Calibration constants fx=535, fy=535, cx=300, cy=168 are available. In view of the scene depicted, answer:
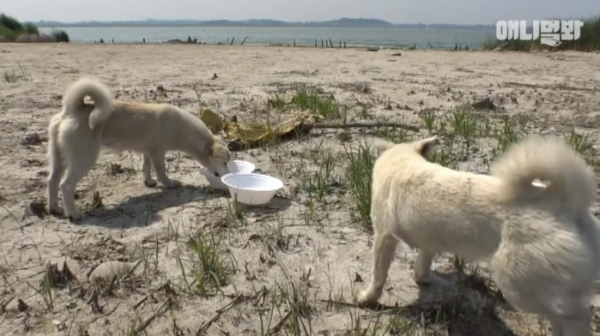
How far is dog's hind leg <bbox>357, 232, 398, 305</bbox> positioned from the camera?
3160mm

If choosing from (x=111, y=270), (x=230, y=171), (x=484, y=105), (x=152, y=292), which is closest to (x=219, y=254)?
(x=152, y=292)

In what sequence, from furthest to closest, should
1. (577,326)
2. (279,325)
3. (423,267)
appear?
(423,267)
(279,325)
(577,326)

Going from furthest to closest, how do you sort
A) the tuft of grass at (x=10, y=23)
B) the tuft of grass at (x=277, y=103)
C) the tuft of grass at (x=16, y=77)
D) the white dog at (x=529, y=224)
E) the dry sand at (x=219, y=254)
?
the tuft of grass at (x=10, y=23), the tuft of grass at (x=16, y=77), the tuft of grass at (x=277, y=103), the dry sand at (x=219, y=254), the white dog at (x=529, y=224)

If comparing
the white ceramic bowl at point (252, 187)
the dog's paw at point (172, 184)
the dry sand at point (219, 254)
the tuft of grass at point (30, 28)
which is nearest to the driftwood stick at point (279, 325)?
the dry sand at point (219, 254)

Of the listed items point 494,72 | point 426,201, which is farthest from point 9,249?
point 494,72

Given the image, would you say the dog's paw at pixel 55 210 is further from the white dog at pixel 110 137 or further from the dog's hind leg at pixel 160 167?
the dog's hind leg at pixel 160 167

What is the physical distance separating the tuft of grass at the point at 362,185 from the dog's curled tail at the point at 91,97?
2.26 metres

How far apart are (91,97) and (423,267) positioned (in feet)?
10.5

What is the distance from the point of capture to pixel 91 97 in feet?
15.5

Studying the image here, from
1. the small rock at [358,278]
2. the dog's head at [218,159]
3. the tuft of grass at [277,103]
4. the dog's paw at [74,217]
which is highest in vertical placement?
the tuft of grass at [277,103]

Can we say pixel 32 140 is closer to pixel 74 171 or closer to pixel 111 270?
pixel 74 171

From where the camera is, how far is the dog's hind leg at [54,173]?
15.4ft

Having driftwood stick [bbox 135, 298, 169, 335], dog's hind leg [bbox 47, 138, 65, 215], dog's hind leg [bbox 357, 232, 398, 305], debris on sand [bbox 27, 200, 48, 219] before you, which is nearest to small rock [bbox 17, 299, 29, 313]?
driftwood stick [bbox 135, 298, 169, 335]

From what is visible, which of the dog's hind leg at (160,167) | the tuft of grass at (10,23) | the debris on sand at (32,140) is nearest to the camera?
the dog's hind leg at (160,167)
